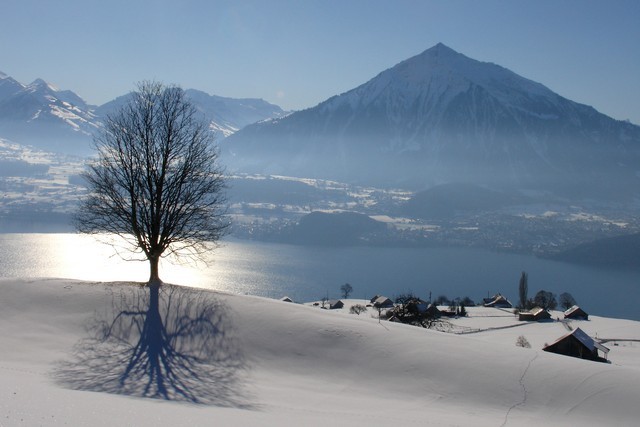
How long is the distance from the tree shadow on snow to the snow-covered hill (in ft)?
0.13

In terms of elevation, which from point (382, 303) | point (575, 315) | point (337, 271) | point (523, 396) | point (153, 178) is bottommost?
point (337, 271)

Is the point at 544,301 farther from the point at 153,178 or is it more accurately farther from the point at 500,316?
the point at 153,178

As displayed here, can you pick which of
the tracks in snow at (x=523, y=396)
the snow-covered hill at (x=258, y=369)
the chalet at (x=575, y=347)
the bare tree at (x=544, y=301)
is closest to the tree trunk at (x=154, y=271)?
the snow-covered hill at (x=258, y=369)

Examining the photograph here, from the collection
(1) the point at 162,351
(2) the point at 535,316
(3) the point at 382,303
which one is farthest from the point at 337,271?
(1) the point at 162,351

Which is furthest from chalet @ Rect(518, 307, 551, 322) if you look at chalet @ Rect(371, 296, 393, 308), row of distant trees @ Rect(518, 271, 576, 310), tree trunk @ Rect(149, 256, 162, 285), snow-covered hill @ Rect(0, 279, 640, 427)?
tree trunk @ Rect(149, 256, 162, 285)

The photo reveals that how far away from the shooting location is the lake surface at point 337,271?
286 feet

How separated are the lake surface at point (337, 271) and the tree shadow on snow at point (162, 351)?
5685cm

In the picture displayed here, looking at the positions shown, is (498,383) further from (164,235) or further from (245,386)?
(164,235)

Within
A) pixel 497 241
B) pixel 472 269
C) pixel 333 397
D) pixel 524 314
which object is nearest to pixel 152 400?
pixel 333 397

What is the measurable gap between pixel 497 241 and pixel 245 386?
503 feet

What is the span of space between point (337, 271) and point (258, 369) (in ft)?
319

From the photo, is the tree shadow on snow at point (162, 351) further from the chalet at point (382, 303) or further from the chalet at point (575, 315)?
the chalet at point (575, 315)

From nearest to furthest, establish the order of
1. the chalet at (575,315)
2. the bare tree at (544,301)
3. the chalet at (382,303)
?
1. the chalet at (575,315)
2. the chalet at (382,303)
3. the bare tree at (544,301)

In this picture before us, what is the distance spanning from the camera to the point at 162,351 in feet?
40.7
